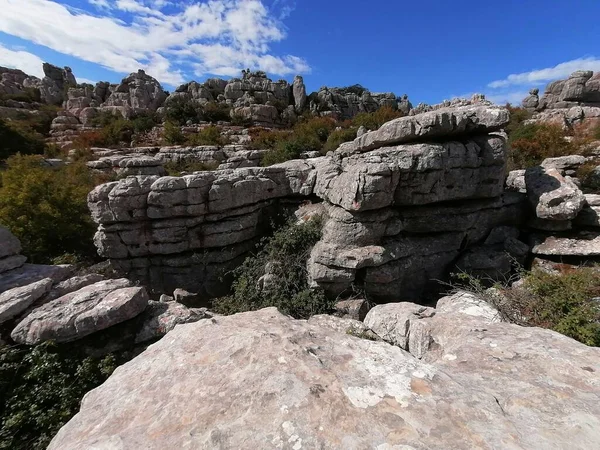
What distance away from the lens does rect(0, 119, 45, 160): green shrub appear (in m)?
20.4

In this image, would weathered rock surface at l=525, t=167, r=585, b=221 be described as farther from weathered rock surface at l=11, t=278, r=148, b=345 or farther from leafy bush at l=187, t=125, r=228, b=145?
leafy bush at l=187, t=125, r=228, b=145

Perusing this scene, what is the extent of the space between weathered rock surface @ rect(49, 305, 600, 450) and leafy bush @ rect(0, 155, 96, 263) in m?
8.87

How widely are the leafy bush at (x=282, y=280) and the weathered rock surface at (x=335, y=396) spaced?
18.6ft

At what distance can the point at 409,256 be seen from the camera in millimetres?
8500

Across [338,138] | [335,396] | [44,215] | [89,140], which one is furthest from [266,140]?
[335,396]

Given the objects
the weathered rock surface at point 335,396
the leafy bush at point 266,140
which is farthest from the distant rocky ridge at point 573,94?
the weathered rock surface at point 335,396

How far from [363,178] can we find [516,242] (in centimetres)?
581

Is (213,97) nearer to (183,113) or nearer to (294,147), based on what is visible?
(183,113)

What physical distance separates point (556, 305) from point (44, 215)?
13173 mm

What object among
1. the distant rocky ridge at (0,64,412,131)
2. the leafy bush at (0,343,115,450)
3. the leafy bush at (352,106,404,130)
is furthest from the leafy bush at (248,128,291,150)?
the leafy bush at (0,343,115,450)

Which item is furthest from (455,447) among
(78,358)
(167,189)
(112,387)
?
(167,189)

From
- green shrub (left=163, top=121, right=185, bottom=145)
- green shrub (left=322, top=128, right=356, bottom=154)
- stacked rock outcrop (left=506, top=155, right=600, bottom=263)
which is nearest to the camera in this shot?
stacked rock outcrop (left=506, top=155, right=600, bottom=263)

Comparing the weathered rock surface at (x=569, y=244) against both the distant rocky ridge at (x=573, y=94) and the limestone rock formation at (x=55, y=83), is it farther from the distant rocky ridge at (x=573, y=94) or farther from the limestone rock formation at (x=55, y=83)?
the limestone rock formation at (x=55, y=83)

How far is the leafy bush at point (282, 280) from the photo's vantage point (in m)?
8.00
